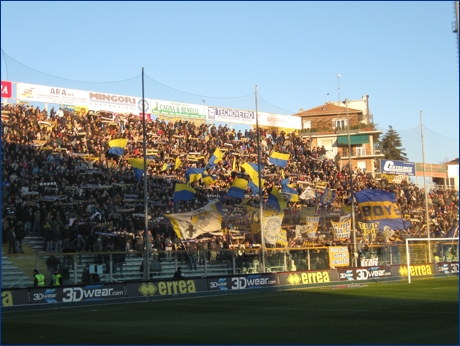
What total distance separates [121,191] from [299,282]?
1211 cm

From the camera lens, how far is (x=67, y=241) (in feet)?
114

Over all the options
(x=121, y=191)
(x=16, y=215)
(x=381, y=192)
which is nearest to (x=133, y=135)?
(x=121, y=191)

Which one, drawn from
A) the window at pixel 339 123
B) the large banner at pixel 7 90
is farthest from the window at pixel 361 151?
the large banner at pixel 7 90

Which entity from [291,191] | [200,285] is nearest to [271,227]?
[291,191]

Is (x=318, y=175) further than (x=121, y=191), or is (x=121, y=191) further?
(x=318, y=175)

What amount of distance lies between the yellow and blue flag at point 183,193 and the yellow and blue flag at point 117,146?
474 centimetres

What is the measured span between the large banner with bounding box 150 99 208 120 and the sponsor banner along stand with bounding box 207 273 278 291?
20.5 m

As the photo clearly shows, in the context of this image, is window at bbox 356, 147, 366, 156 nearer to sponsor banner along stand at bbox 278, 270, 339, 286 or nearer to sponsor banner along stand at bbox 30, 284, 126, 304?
sponsor banner along stand at bbox 278, 270, 339, 286

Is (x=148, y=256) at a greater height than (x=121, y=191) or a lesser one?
lesser

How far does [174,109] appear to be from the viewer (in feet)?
179

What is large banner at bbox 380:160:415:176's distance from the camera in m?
75.2

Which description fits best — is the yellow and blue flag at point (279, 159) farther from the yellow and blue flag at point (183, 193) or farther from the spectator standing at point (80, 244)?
the spectator standing at point (80, 244)

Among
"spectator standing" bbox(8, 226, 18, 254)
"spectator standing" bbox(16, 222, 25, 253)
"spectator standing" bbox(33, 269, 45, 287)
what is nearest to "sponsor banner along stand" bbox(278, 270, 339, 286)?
"spectator standing" bbox(33, 269, 45, 287)

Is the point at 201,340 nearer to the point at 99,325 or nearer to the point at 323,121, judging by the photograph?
the point at 99,325
